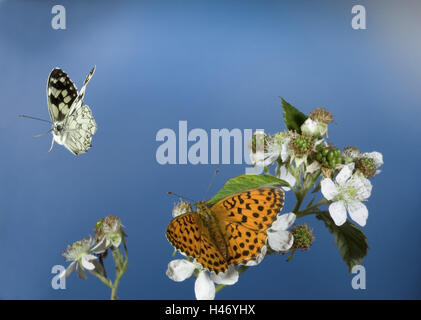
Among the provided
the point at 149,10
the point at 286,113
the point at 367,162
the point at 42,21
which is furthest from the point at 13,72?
the point at 367,162

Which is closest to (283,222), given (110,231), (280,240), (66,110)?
(280,240)

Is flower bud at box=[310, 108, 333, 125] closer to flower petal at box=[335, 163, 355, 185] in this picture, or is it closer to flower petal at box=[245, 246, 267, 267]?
flower petal at box=[335, 163, 355, 185]

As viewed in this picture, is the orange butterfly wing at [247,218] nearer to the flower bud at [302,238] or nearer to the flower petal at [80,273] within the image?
the flower bud at [302,238]

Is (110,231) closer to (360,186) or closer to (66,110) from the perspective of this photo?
(360,186)

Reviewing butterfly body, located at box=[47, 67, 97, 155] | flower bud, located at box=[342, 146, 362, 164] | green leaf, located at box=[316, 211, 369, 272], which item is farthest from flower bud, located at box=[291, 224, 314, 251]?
butterfly body, located at box=[47, 67, 97, 155]

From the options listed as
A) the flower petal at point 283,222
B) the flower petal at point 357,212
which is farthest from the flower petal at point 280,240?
the flower petal at point 357,212

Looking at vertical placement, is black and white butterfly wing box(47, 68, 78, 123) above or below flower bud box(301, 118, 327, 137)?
above
